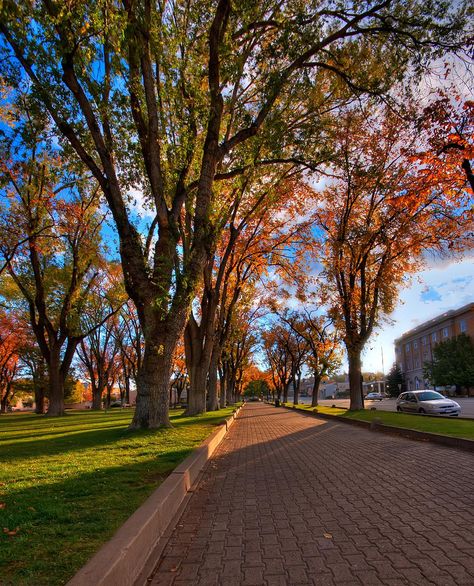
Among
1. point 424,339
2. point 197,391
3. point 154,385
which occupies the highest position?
point 424,339

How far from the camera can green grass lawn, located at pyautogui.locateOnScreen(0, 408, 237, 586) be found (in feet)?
10.6

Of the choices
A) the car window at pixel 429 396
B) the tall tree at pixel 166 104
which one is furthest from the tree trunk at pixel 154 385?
the car window at pixel 429 396

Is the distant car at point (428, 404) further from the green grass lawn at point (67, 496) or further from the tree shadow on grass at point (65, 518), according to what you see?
the tree shadow on grass at point (65, 518)

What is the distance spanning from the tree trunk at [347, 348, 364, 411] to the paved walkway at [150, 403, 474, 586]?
52.5 feet

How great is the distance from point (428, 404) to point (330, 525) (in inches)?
774

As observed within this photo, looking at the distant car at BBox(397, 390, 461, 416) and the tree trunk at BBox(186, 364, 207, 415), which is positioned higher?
the tree trunk at BBox(186, 364, 207, 415)

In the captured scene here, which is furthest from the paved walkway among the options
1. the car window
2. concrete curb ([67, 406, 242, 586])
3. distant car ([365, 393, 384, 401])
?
distant car ([365, 393, 384, 401])

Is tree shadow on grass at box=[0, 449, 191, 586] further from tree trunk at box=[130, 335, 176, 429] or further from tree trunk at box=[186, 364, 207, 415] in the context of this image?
tree trunk at box=[186, 364, 207, 415]

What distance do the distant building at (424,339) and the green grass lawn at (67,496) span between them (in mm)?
59007

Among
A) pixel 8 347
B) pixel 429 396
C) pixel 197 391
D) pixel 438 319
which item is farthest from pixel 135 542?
pixel 438 319

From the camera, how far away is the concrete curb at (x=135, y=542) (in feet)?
9.19

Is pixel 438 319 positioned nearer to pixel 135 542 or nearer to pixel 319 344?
pixel 319 344

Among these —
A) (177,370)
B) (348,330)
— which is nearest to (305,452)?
(348,330)

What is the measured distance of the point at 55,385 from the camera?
26.1 m
